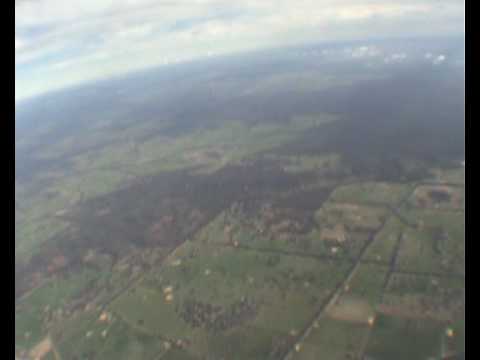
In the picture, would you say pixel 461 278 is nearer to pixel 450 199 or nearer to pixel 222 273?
pixel 450 199

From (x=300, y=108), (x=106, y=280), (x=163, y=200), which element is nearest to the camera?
(x=106, y=280)

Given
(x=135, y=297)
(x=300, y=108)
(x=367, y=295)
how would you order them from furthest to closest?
(x=300, y=108)
(x=135, y=297)
(x=367, y=295)

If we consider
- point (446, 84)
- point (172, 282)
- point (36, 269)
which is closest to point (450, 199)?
point (172, 282)

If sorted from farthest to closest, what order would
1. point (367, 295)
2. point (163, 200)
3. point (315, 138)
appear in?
point (315, 138) < point (163, 200) < point (367, 295)

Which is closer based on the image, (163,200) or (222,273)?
(222,273)

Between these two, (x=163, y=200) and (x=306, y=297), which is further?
(x=163, y=200)

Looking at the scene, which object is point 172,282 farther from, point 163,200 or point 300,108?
point 300,108

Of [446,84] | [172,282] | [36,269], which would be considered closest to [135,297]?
[172,282]

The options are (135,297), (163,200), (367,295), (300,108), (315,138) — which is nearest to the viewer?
(367,295)
